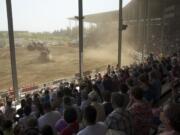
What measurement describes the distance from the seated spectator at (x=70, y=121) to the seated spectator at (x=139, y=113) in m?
0.47

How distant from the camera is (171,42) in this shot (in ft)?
48.1

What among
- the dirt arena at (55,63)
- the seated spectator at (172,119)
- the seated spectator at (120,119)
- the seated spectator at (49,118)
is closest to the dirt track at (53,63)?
the dirt arena at (55,63)

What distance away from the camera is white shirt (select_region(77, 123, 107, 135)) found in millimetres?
2178

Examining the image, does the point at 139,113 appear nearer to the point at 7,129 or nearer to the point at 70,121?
the point at 70,121

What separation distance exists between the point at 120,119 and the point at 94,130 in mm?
231

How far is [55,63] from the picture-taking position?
84.5ft

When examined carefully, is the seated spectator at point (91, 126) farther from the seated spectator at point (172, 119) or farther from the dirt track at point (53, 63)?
the dirt track at point (53, 63)

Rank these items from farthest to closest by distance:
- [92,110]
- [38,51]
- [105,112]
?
1. [38,51]
2. [105,112]
3. [92,110]

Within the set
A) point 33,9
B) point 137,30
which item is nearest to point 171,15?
point 137,30

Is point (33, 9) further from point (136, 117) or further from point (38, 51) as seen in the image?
point (136, 117)

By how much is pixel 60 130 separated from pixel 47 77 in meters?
17.6

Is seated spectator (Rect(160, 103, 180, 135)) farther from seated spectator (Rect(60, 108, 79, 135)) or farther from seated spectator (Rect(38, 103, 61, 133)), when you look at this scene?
seated spectator (Rect(38, 103, 61, 133))

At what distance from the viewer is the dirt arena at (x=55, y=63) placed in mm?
20125

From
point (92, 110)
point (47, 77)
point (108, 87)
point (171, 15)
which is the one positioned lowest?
point (47, 77)
